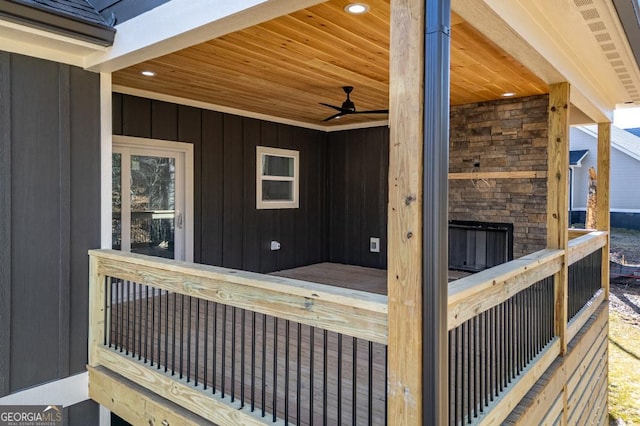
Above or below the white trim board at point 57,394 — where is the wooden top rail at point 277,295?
above

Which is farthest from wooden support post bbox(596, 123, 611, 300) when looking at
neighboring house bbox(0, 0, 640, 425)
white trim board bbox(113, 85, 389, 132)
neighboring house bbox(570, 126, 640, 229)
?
neighboring house bbox(570, 126, 640, 229)

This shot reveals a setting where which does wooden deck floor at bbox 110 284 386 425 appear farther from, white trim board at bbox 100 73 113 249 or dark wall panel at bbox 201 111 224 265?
dark wall panel at bbox 201 111 224 265

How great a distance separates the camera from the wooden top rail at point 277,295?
1.86 m

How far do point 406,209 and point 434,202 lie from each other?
0.11 meters

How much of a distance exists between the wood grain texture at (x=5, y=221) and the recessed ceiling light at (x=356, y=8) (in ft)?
7.58

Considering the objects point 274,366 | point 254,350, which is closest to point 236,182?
point 254,350

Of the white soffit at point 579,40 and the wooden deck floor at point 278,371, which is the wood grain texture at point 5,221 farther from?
the white soffit at point 579,40

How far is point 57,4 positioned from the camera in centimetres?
290

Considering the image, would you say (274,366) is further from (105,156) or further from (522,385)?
(105,156)

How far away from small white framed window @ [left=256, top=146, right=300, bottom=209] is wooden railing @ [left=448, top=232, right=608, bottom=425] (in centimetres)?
405

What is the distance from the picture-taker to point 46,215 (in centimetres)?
313

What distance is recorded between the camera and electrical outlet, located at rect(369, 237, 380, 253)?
6934 mm

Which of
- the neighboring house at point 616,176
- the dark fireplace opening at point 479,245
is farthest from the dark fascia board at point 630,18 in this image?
the neighboring house at point 616,176

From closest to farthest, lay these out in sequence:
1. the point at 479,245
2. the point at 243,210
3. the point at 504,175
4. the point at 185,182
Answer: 1. the point at 185,182
2. the point at 504,175
3. the point at 479,245
4. the point at 243,210
